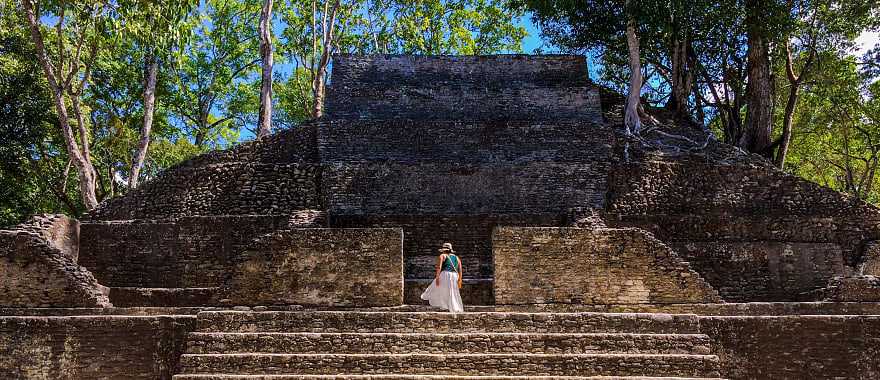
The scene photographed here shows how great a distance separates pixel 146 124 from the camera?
16469mm

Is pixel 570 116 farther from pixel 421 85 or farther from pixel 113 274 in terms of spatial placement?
pixel 113 274

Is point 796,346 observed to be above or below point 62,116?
below

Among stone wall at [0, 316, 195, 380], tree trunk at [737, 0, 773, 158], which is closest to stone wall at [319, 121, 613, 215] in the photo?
tree trunk at [737, 0, 773, 158]

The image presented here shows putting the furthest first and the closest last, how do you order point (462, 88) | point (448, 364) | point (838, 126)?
point (838, 126) < point (462, 88) < point (448, 364)

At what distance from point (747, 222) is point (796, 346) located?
3.49m

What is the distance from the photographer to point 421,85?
16.1 meters

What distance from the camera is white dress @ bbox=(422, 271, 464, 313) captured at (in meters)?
7.54

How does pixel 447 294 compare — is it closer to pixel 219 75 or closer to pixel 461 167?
pixel 461 167

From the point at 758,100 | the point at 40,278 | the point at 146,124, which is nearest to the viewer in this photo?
the point at 40,278

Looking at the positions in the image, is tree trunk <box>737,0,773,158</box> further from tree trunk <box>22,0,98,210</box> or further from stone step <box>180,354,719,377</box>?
tree trunk <box>22,0,98,210</box>

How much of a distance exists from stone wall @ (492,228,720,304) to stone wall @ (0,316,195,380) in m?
3.56

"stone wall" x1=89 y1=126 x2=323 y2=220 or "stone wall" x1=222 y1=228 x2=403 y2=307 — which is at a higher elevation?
"stone wall" x1=89 y1=126 x2=323 y2=220

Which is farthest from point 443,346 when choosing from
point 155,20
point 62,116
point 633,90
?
point 633,90

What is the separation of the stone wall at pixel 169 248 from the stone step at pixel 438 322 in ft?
12.0
